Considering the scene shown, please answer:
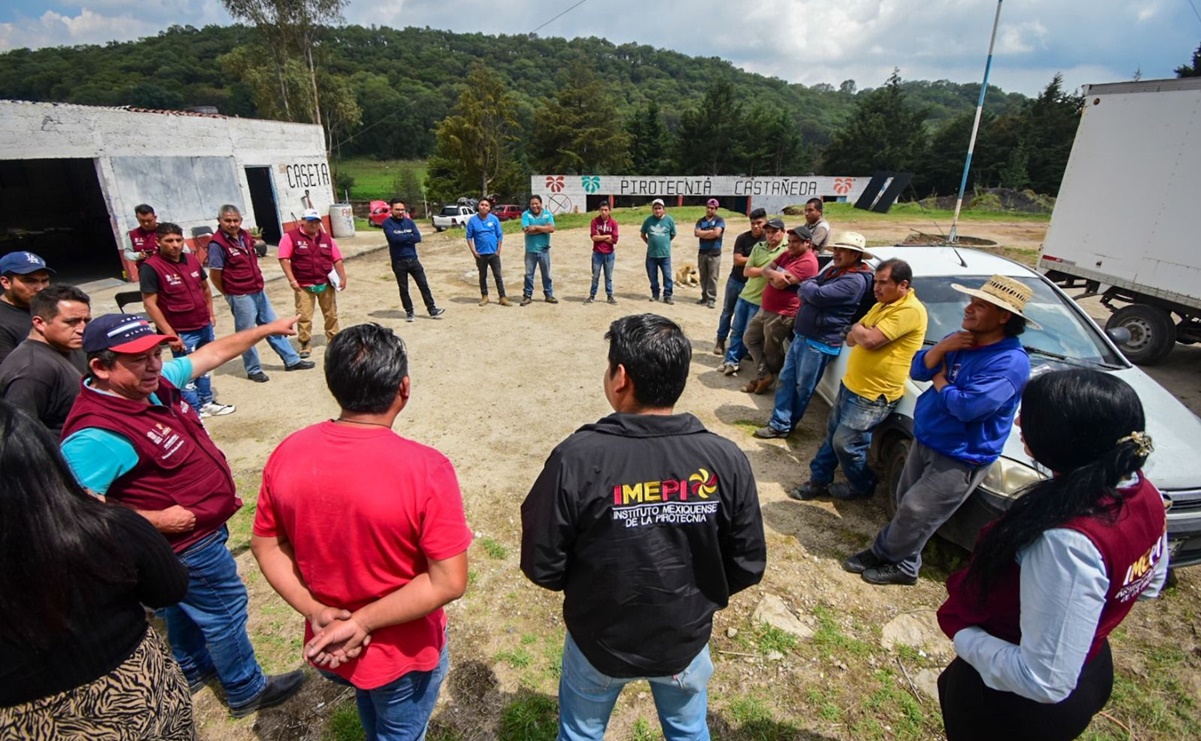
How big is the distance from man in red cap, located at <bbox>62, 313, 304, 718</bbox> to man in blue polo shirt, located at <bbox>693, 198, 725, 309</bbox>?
23.9ft

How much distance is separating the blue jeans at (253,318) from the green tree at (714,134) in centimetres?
5397

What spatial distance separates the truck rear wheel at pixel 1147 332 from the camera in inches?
280

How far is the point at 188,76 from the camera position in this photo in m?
57.2

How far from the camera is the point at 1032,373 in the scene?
3.80 m

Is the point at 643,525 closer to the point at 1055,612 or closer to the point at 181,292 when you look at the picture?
the point at 1055,612

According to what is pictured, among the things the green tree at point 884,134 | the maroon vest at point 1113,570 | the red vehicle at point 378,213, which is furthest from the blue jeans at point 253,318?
the green tree at point 884,134

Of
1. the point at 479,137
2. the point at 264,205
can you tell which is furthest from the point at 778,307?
the point at 479,137

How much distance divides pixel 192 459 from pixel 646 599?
185 cm

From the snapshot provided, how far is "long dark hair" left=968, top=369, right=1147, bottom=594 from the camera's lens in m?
1.35

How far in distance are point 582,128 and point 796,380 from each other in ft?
172

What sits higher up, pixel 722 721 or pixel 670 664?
pixel 670 664

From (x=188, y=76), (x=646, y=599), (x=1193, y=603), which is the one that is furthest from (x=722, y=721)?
(x=188, y=76)

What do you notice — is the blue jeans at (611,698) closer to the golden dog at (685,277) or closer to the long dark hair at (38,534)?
the long dark hair at (38,534)

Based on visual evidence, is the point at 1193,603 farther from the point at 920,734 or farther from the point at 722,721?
the point at 722,721
